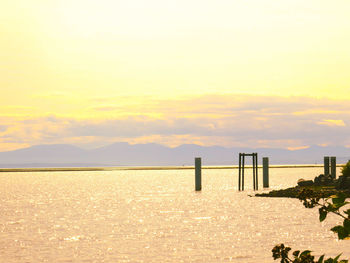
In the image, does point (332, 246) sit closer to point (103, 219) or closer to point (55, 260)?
point (55, 260)

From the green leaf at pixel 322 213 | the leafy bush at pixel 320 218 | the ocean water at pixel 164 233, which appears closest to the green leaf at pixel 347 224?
the leafy bush at pixel 320 218

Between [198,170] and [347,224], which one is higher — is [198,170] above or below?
above

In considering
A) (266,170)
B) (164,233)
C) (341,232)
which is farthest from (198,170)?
(341,232)

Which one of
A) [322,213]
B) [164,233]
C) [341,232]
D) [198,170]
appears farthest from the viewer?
[198,170]

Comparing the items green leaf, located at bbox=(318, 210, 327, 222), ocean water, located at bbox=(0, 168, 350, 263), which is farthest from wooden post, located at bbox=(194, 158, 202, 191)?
green leaf, located at bbox=(318, 210, 327, 222)

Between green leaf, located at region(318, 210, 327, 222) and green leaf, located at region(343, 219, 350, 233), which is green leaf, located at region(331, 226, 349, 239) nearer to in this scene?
green leaf, located at region(343, 219, 350, 233)

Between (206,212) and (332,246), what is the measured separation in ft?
71.1

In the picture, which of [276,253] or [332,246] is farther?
[332,246]

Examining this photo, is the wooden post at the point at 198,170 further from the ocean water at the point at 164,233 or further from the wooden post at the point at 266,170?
the ocean water at the point at 164,233

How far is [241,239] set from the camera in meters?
31.1

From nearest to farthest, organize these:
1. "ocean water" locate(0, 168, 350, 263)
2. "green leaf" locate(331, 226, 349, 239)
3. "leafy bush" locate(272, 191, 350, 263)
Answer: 1. "leafy bush" locate(272, 191, 350, 263)
2. "green leaf" locate(331, 226, 349, 239)
3. "ocean water" locate(0, 168, 350, 263)

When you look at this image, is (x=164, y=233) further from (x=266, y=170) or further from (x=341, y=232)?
(x=266, y=170)

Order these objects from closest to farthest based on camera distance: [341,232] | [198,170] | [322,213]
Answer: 1. [322,213]
2. [341,232]
3. [198,170]

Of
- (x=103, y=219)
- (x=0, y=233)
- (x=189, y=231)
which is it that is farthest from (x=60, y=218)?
(x=189, y=231)
